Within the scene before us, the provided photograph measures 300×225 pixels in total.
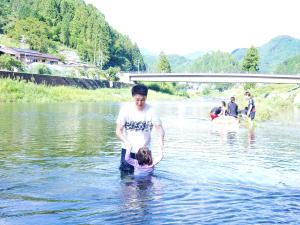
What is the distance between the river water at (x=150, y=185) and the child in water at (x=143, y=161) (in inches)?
8.5

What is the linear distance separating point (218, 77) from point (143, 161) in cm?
8806

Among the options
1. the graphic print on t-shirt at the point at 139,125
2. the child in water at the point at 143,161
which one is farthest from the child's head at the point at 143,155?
the graphic print on t-shirt at the point at 139,125

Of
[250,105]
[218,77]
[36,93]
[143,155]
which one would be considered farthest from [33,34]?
[143,155]

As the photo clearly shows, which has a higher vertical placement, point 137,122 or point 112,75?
point 112,75

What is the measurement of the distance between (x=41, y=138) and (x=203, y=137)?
675 cm

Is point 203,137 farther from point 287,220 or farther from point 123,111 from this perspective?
point 287,220

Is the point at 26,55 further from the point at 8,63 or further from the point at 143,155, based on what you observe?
the point at 143,155

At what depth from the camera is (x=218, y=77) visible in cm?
9619

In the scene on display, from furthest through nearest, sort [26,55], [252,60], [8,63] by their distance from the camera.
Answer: [252,60] < [26,55] < [8,63]

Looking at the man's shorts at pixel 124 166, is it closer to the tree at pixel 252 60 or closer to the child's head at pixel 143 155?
the child's head at pixel 143 155

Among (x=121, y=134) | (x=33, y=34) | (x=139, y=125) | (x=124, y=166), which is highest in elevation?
(x=33, y=34)

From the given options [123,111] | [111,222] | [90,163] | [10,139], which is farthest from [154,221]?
[10,139]

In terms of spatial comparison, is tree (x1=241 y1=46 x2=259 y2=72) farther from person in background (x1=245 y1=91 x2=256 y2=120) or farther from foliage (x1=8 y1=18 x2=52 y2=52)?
person in background (x1=245 y1=91 x2=256 y2=120)

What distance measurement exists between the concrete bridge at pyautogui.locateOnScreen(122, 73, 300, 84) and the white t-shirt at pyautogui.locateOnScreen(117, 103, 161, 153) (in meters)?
81.0
